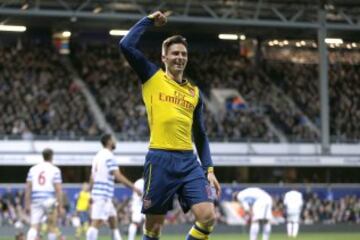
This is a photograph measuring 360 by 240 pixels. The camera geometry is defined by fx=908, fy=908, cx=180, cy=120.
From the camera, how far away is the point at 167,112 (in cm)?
807

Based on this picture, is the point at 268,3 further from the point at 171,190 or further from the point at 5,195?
the point at 171,190

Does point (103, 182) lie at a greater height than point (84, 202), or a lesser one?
greater

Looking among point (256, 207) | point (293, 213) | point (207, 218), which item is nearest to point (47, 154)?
point (256, 207)

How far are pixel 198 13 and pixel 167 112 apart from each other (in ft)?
111

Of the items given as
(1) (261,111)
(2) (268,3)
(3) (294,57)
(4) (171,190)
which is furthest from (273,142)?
(4) (171,190)

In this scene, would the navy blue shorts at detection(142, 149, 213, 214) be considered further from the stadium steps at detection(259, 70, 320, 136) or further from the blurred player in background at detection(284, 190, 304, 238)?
the stadium steps at detection(259, 70, 320, 136)

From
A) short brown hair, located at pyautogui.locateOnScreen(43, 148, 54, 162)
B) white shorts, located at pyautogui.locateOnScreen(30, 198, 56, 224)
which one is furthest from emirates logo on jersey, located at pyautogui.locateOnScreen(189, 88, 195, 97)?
white shorts, located at pyautogui.locateOnScreen(30, 198, 56, 224)

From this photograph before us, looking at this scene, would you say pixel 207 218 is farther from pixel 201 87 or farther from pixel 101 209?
pixel 201 87

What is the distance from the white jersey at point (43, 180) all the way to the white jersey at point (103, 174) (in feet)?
2.32

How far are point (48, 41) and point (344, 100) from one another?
48.0 ft

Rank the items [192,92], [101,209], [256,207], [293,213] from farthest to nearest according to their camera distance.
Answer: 1. [293,213]
2. [256,207]
3. [101,209]
4. [192,92]

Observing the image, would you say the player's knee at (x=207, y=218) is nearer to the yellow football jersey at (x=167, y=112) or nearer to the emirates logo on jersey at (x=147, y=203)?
the emirates logo on jersey at (x=147, y=203)

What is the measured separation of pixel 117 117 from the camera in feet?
124

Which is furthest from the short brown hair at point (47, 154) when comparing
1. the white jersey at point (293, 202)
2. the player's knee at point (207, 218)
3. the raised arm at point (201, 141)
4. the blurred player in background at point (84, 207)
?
the white jersey at point (293, 202)
